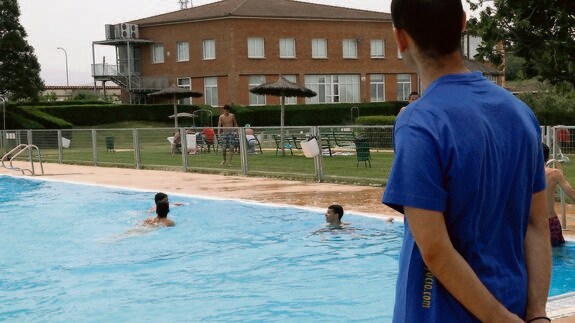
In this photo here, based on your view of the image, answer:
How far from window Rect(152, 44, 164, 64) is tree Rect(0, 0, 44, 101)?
13351mm

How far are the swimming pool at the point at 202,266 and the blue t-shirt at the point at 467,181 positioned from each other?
5.24 m

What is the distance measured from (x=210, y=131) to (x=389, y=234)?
1191cm

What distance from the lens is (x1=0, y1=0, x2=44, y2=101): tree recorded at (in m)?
47.2

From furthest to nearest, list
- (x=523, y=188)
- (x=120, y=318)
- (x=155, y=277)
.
Answer: (x=155, y=277) < (x=120, y=318) < (x=523, y=188)

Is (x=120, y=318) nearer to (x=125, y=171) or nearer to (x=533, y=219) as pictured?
(x=533, y=219)

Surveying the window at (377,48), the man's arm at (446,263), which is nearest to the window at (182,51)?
the window at (377,48)

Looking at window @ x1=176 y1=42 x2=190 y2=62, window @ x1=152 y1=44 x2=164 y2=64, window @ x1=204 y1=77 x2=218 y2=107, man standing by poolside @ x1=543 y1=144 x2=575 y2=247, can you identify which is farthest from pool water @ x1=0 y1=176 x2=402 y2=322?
window @ x1=152 y1=44 x2=164 y2=64

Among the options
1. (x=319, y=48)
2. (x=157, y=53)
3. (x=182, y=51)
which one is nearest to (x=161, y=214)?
(x=182, y=51)

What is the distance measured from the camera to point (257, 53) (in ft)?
186

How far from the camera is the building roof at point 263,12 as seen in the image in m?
56.7

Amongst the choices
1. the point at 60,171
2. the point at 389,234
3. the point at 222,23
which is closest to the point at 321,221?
the point at 389,234

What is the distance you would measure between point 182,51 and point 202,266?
50375 mm

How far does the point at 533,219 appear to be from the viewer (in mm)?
2297

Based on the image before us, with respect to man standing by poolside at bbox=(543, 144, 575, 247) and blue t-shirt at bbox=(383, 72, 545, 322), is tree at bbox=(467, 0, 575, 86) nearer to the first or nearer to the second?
man standing by poolside at bbox=(543, 144, 575, 247)
